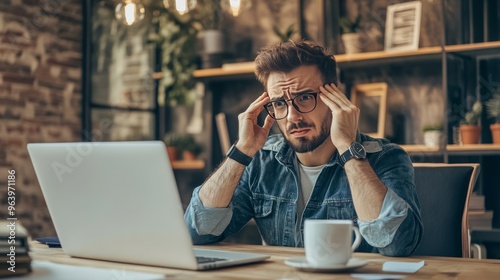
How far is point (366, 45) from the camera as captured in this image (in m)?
4.09

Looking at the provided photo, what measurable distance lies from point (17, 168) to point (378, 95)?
221 cm

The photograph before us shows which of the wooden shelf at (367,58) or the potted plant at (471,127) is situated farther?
the wooden shelf at (367,58)

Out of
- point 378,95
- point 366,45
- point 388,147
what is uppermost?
point 366,45

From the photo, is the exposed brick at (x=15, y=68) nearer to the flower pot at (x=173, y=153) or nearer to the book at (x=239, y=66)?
the flower pot at (x=173, y=153)

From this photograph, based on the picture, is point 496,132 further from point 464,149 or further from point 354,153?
point 354,153

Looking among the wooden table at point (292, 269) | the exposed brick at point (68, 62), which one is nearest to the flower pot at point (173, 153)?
the exposed brick at point (68, 62)

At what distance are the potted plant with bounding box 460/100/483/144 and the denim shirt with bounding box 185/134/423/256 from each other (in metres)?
1.65

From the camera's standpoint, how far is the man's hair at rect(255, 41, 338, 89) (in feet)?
7.02

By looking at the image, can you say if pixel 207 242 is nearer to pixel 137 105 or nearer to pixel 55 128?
pixel 55 128

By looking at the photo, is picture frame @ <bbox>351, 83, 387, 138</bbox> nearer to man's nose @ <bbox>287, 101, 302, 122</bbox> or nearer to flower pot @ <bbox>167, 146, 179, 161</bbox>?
flower pot @ <bbox>167, 146, 179, 161</bbox>

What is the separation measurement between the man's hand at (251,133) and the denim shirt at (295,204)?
0.35 ft

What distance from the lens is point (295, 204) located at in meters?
2.00

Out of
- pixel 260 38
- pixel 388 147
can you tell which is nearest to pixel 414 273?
pixel 388 147

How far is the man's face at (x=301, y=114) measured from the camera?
2.05 m
